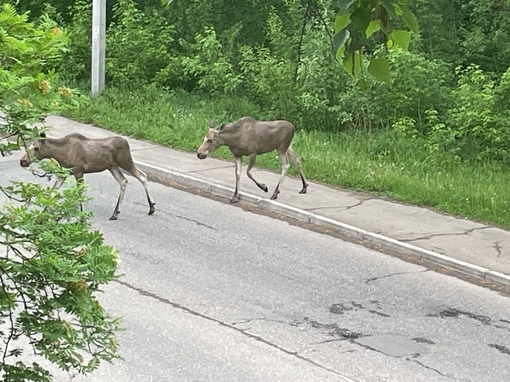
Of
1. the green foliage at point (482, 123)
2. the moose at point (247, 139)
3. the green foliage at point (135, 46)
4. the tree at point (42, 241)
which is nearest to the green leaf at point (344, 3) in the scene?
the tree at point (42, 241)

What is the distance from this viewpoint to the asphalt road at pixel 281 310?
29.6 ft

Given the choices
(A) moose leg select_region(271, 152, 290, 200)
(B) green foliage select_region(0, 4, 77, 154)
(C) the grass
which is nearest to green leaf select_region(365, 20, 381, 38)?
(B) green foliage select_region(0, 4, 77, 154)

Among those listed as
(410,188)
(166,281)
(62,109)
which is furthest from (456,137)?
(62,109)

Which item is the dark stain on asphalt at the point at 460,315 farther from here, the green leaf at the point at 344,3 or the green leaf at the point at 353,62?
the green leaf at the point at 344,3

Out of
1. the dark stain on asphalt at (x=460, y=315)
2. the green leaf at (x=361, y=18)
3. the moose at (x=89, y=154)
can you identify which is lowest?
the dark stain on asphalt at (x=460, y=315)

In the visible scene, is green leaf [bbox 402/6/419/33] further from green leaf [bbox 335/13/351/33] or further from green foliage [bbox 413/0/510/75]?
green foliage [bbox 413/0/510/75]

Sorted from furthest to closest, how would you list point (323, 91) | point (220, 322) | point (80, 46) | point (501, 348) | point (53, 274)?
point (80, 46) < point (323, 91) < point (220, 322) < point (501, 348) < point (53, 274)

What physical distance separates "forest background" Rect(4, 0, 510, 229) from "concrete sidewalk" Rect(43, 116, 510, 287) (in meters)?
0.50

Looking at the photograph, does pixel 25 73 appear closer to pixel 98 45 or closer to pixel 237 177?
pixel 237 177

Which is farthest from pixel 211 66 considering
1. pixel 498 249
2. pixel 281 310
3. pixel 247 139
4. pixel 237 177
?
pixel 281 310

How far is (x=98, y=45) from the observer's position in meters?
23.7

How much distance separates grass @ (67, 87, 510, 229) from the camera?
15781 mm

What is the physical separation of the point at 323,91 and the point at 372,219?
7015 millimetres

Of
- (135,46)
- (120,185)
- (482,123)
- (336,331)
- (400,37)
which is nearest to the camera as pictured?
(400,37)
